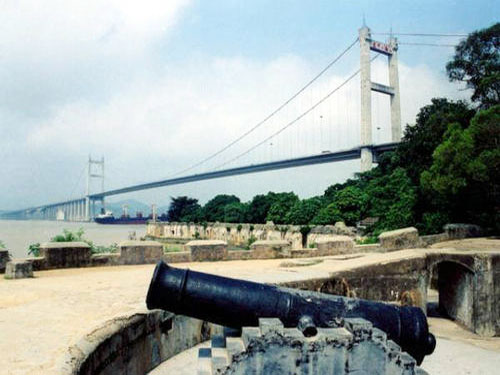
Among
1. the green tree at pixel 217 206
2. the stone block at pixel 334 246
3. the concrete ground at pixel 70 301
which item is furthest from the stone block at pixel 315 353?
the green tree at pixel 217 206

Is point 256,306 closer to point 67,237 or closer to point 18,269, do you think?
point 18,269

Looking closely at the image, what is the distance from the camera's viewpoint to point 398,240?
1357 centimetres

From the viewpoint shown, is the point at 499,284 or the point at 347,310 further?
the point at 499,284

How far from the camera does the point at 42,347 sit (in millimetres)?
3842

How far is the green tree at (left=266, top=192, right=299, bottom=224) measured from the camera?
126 ft

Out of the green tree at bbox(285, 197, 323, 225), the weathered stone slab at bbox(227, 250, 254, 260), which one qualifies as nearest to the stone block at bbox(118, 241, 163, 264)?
the weathered stone slab at bbox(227, 250, 254, 260)

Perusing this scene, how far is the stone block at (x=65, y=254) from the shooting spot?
29.9 ft

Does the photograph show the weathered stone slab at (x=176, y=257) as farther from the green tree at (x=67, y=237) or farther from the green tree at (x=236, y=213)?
the green tree at (x=236, y=213)

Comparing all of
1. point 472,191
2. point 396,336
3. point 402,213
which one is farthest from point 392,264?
point 402,213

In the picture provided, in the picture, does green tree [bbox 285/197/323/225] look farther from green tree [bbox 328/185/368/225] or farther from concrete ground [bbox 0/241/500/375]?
concrete ground [bbox 0/241/500/375]

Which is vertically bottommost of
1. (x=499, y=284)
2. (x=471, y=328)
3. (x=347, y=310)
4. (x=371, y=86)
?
(x=471, y=328)

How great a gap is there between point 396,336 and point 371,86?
162ft

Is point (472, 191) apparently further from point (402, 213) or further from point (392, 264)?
point (392, 264)

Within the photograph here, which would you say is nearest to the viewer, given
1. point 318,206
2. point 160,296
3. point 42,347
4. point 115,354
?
point 160,296
